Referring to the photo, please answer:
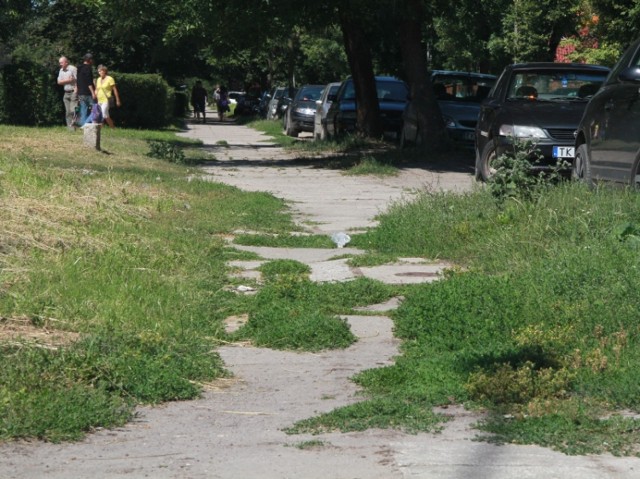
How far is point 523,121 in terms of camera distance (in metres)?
15.6

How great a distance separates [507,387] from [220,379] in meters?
1.58

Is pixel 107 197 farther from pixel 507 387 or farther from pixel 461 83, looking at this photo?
pixel 461 83

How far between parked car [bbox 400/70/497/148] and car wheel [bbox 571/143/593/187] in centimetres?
951

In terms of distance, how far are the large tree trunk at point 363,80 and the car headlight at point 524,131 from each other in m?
11.2

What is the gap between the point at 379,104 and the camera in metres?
28.0

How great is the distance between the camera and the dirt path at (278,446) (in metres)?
4.80

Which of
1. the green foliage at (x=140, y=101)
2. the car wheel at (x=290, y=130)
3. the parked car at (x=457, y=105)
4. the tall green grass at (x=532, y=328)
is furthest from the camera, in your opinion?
the car wheel at (x=290, y=130)

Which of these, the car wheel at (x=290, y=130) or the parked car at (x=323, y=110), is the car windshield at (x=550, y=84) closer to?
the parked car at (x=323, y=110)

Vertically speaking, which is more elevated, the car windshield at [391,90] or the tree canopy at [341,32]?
the tree canopy at [341,32]

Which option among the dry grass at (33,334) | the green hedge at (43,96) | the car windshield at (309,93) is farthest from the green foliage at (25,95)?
the dry grass at (33,334)

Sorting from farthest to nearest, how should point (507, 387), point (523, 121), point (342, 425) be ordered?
point (523, 121) < point (507, 387) < point (342, 425)

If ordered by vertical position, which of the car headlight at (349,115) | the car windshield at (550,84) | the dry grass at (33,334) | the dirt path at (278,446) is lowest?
the dirt path at (278,446)

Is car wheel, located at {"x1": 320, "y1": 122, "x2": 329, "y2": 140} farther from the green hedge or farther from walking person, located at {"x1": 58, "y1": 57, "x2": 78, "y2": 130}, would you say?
the green hedge

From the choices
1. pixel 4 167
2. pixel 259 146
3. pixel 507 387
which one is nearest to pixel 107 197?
pixel 4 167
